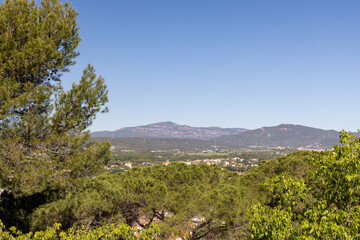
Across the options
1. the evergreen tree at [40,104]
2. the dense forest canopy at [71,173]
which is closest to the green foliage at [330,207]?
the dense forest canopy at [71,173]

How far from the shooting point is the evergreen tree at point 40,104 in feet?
24.8

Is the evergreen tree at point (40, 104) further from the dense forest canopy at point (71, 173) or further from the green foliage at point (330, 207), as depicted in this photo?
the green foliage at point (330, 207)

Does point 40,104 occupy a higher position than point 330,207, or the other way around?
point 40,104

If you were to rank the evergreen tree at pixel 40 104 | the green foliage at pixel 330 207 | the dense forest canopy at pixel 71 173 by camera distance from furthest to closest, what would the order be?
the evergreen tree at pixel 40 104
the dense forest canopy at pixel 71 173
the green foliage at pixel 330 207

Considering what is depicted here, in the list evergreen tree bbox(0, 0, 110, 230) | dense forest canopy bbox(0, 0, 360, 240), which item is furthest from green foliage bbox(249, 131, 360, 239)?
evergreen tree bbox(0, 0, 110, 230)

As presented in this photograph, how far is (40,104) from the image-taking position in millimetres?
7941

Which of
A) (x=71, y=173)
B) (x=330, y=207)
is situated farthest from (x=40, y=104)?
(x=330, y=207)

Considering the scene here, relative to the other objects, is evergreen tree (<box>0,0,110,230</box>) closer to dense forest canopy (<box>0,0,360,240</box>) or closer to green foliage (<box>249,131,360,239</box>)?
dense forest canopy (<box>0,0,360,240</box>)

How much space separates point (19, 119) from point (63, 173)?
8.03 ft

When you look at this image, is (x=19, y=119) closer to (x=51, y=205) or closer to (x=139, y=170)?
(x=51, y=205)

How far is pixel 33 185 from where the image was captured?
26.4 feet

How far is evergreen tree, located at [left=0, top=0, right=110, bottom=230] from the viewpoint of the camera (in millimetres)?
7566

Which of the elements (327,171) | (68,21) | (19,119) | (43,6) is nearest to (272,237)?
(327,171)

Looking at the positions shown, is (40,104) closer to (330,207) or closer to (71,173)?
(71,173)
